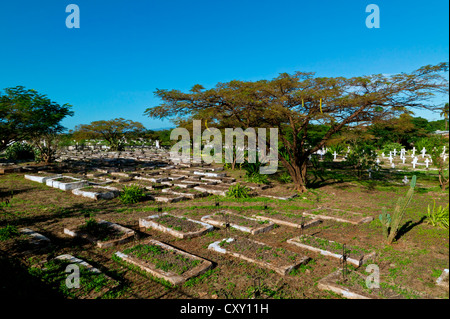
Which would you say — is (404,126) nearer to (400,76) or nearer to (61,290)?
(400,76)

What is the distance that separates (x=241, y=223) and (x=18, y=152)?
23.5 metres

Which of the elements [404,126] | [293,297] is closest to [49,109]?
[293,297]

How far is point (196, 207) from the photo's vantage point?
27.3 feet

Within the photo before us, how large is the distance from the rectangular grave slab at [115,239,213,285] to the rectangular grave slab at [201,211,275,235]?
1.83 metres

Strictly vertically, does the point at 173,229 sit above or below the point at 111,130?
below

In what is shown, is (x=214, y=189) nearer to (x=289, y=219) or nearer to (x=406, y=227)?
(x=289, y=219)

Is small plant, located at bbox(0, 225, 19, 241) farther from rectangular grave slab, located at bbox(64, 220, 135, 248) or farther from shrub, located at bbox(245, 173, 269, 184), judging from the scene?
shrub, located at bbox(245, 173, 269, 184)

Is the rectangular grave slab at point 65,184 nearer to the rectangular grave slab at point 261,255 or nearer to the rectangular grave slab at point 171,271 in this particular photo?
the rectangular grave slab at point 171,271

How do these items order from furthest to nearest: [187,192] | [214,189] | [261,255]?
[214,189] → [187,192] → [261,255]

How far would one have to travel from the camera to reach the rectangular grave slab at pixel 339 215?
6.78 m

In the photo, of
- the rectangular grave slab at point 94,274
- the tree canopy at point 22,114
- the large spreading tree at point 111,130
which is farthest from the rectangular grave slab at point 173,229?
the large spreading tree at point 111,130

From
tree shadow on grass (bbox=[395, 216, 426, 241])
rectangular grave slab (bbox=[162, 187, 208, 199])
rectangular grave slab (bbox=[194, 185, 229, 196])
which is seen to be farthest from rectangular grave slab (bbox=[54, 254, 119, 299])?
rectangular grave slab (bbox=[194, 185, 229, 196])

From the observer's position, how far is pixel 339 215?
7.26 meters

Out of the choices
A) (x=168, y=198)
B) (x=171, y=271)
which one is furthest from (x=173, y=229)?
(x=168, y=198)
